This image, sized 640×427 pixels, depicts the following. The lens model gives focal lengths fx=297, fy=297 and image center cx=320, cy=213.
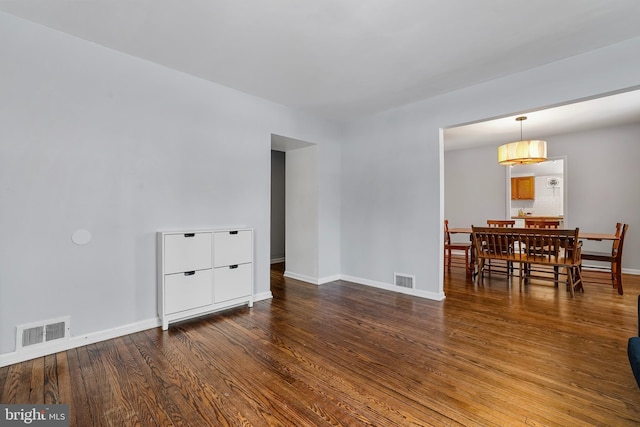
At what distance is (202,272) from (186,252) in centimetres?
28

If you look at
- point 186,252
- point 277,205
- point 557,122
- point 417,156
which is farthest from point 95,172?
point 557,122

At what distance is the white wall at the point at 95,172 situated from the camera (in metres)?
2.18

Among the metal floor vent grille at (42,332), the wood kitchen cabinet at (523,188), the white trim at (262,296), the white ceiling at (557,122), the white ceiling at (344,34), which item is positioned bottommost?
the white trim at (262,296)

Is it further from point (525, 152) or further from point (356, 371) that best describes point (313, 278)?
point (525, 152)

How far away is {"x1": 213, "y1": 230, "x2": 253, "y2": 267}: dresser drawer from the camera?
3119 mm

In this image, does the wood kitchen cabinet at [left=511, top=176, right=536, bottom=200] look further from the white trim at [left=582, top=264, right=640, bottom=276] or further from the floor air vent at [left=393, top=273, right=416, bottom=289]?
the floor air vent at [left=393, top=273, right=416, bottom=289]

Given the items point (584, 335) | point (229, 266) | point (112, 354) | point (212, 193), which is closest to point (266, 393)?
point (112, 354)

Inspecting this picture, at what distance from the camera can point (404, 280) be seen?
13.0 feet

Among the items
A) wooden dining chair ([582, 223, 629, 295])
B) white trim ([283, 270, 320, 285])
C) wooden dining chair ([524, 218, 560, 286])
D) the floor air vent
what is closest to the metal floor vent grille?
white trim ([283, 270, 320, 285])

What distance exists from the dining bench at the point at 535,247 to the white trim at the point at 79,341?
166 inches

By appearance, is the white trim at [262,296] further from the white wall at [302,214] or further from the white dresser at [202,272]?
the white wall at [302,214]

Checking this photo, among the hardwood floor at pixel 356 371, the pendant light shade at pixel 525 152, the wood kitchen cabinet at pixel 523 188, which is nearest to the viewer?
the hardwood floor at pixel 356 371

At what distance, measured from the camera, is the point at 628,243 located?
496cm

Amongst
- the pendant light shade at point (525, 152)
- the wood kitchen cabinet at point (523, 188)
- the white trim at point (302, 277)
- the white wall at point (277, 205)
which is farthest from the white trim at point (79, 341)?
the wood kitchen cabinet at point (523, 188)
